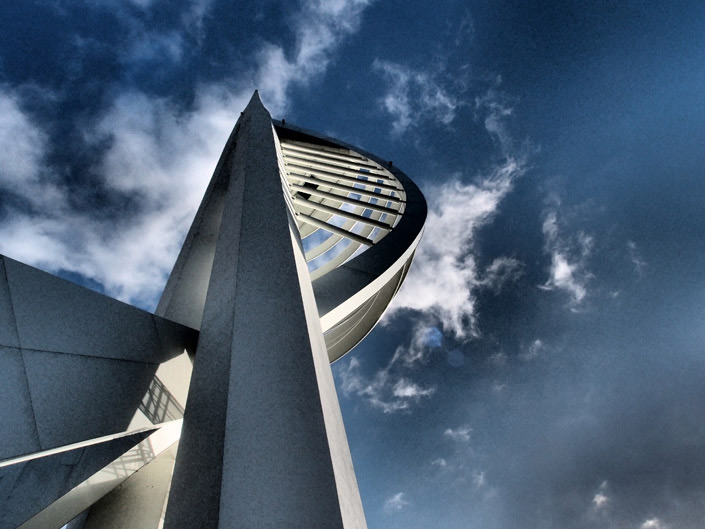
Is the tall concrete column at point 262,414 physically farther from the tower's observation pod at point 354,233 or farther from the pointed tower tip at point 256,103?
the pointed tower tip at point 256,103

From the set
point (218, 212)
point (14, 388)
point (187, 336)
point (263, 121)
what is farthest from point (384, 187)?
point (14, 388)

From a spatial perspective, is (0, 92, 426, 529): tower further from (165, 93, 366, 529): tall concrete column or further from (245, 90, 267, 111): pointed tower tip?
(245, 90, 267, 111): pointed tower tip

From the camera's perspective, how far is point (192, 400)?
3008 mm

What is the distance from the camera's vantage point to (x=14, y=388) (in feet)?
8.97

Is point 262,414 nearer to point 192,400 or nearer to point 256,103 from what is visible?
point 192,400

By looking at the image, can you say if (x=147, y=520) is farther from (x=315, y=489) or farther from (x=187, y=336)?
(x=315, y=489)

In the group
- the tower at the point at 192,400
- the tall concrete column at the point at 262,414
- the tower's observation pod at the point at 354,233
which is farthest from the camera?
the tower's observation pod at the point at 354,233

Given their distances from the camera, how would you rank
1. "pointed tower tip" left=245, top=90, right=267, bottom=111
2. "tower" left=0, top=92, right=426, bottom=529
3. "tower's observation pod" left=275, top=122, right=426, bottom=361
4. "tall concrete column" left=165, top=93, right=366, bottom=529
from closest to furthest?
"tall concrete column" left=165, top=93, right=366, bottom=529 < "tower" left=0, top=92, right=426, bottom=529 < "tower's observation pod" left=275, top=122, right=426, bottom=361 < "pointed tower tip" left=245, top=90, right=267, bottom=111

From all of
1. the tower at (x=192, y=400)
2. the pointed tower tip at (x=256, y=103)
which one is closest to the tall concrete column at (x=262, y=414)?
the tower at (x=192, y=400)

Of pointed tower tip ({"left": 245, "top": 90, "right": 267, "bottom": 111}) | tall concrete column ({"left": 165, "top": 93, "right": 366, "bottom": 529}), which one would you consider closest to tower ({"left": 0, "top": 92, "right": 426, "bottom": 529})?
tall concrete column ({"left": 165, "top": 93, "right": 366, "bottom": 529})

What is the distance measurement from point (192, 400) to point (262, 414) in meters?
0.78

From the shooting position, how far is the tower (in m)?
2.34

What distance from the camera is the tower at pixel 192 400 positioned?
2.34 metres

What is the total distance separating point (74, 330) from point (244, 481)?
2.15m
